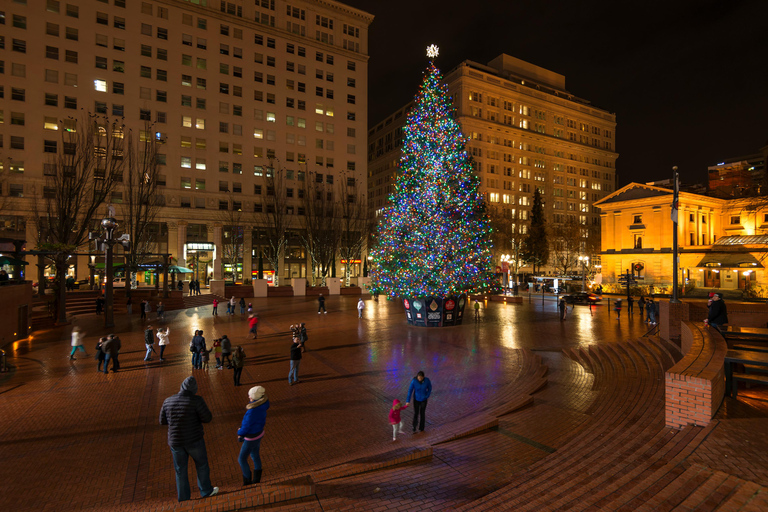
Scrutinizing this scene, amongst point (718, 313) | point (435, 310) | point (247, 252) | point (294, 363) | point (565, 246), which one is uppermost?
point (565, 246)

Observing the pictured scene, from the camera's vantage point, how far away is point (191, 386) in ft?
17.8

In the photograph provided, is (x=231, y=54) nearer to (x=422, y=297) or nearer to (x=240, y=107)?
(x=240, y=107)

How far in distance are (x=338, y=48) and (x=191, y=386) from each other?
6185 centimetres

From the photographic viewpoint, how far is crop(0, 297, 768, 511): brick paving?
15.7 ft

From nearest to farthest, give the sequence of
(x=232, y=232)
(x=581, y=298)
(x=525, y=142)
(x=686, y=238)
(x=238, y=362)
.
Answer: (x=238, y=362) < (x=581, y=298) < (x=686, y=238) < (x=232, y=232) < (x=525, y=142)

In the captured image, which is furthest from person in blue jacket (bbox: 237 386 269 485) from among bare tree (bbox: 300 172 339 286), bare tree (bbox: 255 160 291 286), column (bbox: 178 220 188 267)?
column (bbox: 178 220 188 267)

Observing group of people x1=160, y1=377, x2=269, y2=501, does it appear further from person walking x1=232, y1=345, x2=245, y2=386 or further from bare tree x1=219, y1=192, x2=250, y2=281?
bare tree x1=219, y1=192, x2=250, y2=281

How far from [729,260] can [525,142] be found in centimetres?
4623

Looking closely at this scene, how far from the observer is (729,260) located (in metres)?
41.5

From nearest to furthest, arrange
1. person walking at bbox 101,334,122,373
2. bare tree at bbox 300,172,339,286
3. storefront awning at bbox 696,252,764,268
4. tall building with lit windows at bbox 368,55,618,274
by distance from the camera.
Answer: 1. person walking at bbox 101,334,122,373
2. storefront awning at bbox 696,252,764,268
3. bare tree at bbox 300,172,339,286
4. tall building with lit windows at bbox 368,55,618,274

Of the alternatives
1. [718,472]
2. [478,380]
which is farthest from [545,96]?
[718,472]

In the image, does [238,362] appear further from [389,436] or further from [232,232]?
[232,232]

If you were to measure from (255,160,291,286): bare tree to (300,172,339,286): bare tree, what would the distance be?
9.08 ft

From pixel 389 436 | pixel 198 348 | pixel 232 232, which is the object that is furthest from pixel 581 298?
pixel 232 232
